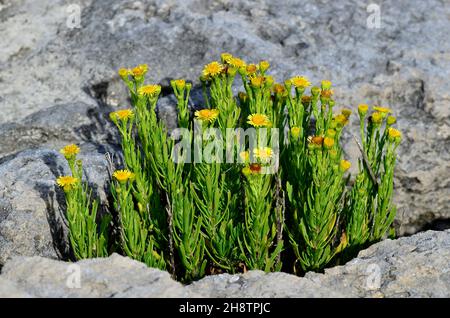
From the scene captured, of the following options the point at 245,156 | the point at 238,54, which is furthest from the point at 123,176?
the point at 238,54

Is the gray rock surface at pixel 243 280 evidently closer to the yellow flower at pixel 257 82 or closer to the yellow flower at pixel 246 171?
the yellow flower at pixel 246 171

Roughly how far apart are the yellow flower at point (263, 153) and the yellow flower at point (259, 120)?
15cm

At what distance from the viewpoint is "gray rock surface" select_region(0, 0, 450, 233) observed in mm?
4398

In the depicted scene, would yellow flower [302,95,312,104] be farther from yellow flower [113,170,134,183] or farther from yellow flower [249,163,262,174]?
yellow flower [113,170,134,183]

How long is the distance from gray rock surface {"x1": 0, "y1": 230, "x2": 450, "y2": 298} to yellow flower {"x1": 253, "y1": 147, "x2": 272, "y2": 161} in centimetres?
57

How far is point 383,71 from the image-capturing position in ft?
15.1

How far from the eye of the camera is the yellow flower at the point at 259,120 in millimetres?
3285

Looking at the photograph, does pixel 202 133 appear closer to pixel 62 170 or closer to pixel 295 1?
pixel 62 170

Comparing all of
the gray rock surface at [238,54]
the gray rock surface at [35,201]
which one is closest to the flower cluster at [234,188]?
the gray rock surface at [35,201]

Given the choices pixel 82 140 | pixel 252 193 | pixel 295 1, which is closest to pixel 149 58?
pixel 82 140

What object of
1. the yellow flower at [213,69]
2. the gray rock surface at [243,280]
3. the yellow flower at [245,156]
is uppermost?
the yellow flower at [213,69]

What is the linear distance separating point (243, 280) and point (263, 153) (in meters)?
0.63

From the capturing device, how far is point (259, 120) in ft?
10.8

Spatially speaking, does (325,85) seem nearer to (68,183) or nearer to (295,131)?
(295,131)
